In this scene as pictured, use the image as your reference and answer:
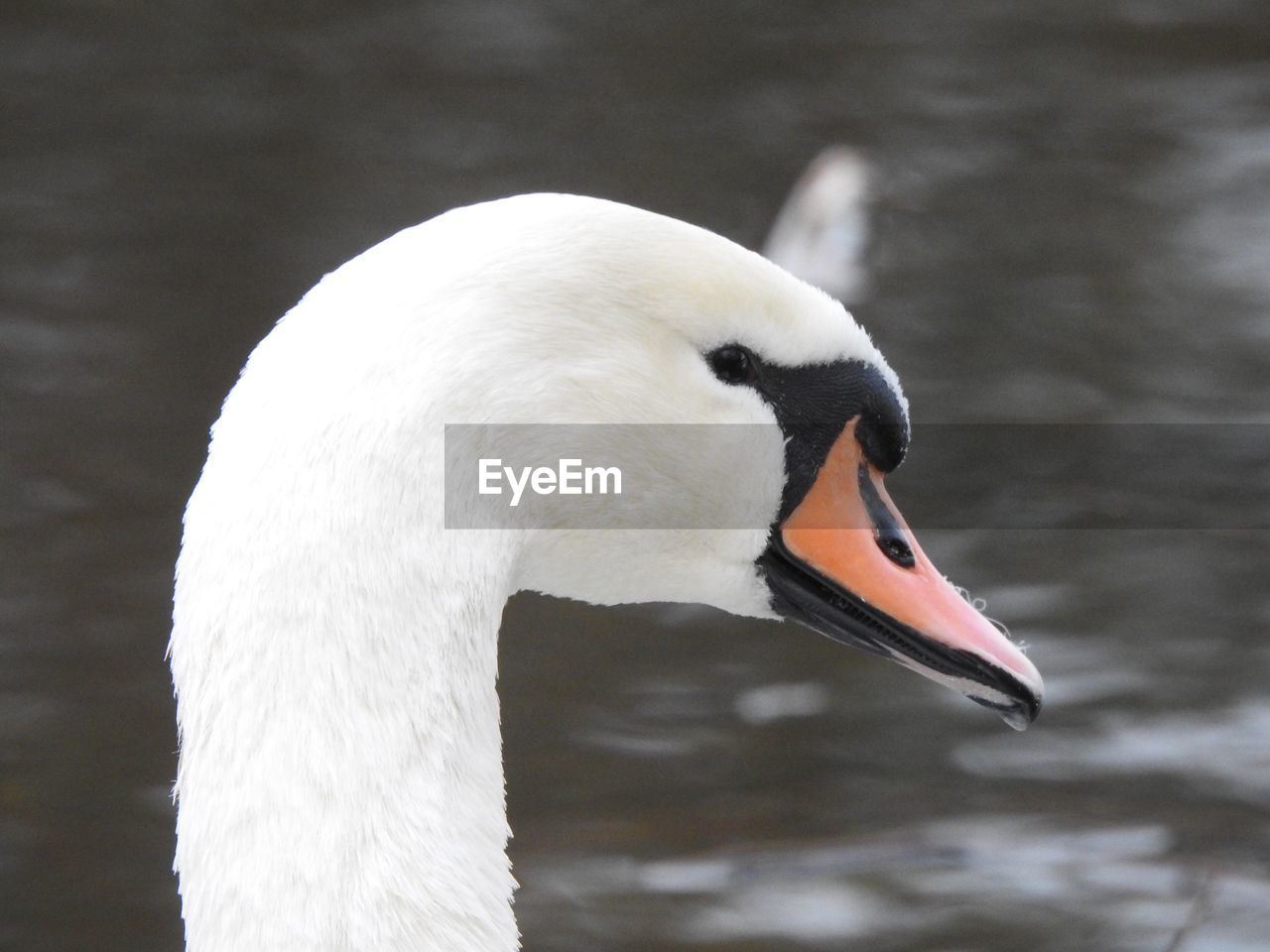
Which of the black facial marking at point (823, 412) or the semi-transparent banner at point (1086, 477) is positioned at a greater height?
the semi-transparent banner at point (1086, 477)

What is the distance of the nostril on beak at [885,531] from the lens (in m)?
2.54

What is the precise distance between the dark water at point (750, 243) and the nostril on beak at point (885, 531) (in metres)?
1.74

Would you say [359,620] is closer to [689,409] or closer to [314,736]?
[314,736]

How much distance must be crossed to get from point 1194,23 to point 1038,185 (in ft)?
5.40

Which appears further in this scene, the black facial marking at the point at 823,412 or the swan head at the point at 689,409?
the black facial marking at the point at 823,412

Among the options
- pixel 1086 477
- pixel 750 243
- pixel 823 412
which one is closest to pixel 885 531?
pixel 823 412

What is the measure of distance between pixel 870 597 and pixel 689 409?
369 millimetres

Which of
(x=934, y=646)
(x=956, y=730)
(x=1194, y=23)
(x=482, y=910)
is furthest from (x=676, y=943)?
(x=1194, y=23)

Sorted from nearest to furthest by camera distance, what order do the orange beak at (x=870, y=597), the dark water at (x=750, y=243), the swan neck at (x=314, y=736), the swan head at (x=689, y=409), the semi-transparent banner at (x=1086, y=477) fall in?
1. the swan neck at (x=314, y=736)
2. the swan head at (x=689, y=409)
3. the orange beak at (x=870, y=597)
4. the dark water at (x=750, y=243)
5. the semi-transparent banner at (x=1086, y=477)

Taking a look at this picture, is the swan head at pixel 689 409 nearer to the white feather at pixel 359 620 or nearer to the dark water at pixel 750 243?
the white feather at pixel 359 620

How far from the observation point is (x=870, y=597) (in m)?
2.50
